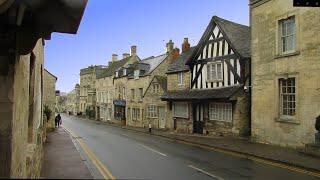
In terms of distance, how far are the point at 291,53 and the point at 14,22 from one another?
63.3 feet

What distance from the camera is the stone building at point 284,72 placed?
21.0 m

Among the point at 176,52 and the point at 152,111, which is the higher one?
the point at 176,52

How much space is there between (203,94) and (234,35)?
17.3 ft

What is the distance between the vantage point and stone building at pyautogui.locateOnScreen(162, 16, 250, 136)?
29688 millimetres

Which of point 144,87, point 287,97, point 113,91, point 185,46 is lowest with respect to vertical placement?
point 287,97

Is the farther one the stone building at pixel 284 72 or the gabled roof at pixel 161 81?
the gabled roof at pixel 161 81

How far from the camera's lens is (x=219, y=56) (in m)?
33.0

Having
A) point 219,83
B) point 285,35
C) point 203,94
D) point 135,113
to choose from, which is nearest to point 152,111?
point 135,113

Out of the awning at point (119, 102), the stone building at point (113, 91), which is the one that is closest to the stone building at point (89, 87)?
the stone building at point (113, 91)

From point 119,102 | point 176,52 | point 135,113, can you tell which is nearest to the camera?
point 176,52

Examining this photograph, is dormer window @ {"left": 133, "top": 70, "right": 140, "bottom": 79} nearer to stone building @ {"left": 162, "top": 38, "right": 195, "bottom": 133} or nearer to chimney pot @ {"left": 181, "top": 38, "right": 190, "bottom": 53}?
chimney pot @ {"left": 181, "top": 38, "right": 190, "bottom": 53}

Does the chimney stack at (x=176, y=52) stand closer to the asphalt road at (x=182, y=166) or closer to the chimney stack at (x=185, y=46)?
the chimney stack at (x=185, y=46)

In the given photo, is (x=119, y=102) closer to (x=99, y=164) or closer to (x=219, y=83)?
(x=219, y=83)

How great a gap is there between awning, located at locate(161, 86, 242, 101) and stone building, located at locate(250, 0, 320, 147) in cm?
354
